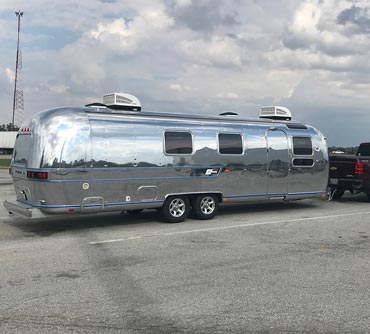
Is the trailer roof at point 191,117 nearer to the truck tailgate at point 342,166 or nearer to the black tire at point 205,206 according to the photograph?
the black tire at point 205,206

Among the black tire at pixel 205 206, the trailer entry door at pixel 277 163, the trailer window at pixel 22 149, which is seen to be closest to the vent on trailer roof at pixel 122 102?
the trailer window at pixel 22 149

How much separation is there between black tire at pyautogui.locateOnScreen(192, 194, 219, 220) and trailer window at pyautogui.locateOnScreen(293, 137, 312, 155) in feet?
9.15

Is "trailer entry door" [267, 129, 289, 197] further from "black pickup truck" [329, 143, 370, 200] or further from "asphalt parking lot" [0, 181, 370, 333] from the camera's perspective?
"black pickup truck" [329, 143, 370, 200]

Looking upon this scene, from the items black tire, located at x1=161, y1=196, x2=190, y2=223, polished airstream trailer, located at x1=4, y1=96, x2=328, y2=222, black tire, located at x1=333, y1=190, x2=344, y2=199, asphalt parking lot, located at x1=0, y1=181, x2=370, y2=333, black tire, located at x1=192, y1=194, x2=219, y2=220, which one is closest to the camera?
asphalt parking lot, located at x1=0, y1=181, x2=370, y2=333

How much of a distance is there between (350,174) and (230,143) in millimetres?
5393

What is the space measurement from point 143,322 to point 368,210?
10.0 meters

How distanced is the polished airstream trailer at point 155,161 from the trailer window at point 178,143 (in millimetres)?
22

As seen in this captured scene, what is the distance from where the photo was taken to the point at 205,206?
10781 millimetres

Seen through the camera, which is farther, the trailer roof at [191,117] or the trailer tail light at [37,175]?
the trailer roof at [191,117]

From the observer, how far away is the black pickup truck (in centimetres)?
1420

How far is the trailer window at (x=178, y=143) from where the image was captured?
1007 centimetres

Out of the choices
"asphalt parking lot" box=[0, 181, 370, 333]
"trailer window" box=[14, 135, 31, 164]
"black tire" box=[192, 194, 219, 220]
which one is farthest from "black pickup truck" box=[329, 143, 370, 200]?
"trailer window" box=[14, 135, 31, 164]

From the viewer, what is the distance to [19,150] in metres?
9.66

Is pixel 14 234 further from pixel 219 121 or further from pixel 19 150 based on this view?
pixel 219 121
